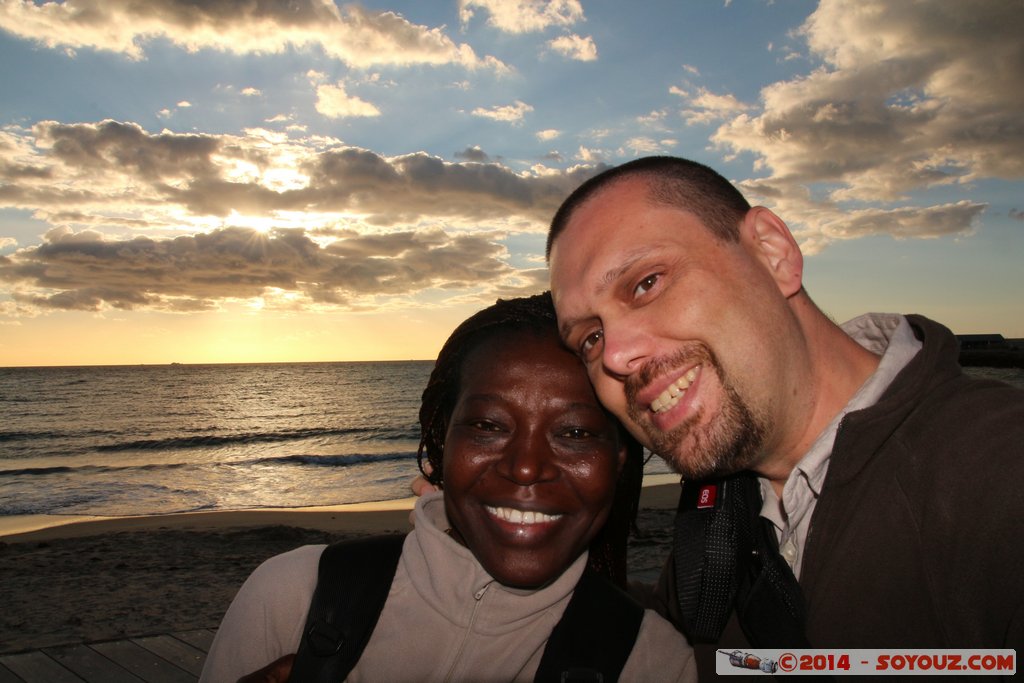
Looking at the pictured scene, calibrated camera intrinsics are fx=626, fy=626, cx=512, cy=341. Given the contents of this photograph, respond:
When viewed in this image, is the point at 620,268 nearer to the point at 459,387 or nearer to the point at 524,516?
the point at 459,387

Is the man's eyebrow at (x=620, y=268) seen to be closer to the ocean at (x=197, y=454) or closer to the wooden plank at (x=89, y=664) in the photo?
the wooden plank at (x=89, y=664)

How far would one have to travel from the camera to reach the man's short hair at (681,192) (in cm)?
242

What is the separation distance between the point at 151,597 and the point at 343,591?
712cm

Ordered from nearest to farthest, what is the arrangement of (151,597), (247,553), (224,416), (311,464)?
(151,597) < (247,553) < (311,464) < (224,416)

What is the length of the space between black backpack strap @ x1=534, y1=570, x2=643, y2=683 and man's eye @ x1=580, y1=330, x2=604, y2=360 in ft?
2.91

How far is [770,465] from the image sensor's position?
2357mm

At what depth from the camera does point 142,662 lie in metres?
4.52

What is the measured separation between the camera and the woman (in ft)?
7.06

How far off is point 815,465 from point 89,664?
16.4 ft

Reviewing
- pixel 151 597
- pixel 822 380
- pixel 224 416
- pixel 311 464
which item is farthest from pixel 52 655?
pixel 224 416

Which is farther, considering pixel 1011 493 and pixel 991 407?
pixel 991 407

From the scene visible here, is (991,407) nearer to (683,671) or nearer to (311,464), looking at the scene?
(683,671)

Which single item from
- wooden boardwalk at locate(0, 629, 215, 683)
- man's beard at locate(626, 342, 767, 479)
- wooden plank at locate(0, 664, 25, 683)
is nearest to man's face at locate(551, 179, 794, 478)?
man's beard at locate(626, 342, 767, 479)

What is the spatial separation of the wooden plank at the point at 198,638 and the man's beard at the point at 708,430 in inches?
172
